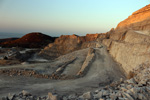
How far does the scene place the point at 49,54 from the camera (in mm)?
43250

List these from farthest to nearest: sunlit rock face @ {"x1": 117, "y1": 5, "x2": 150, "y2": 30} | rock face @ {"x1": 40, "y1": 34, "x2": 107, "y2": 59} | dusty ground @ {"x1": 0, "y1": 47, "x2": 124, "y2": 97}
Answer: rock face @ {"x1": 40, "y1": 34, "x2": 107, "y2": 59}, sunlit rock face @ {"x1": 117, "y1": 5, "x2": 150, "y2": 30}, dusty ground @ {"x1": 0, "y1": 47, "x2": 124, "y2": 97}

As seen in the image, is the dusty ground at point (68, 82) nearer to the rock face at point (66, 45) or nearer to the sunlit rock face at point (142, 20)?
the sunlit rock face at point (142, 20)

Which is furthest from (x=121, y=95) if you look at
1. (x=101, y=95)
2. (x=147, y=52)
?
(x=147, y=52)

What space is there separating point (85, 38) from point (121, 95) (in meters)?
46.2

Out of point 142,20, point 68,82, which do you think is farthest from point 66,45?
point 68,82

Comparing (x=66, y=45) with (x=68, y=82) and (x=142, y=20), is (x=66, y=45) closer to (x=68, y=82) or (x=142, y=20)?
(x=142, y=20)

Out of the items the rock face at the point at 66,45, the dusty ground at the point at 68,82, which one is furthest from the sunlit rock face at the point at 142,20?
the rock face at the point at 66,45

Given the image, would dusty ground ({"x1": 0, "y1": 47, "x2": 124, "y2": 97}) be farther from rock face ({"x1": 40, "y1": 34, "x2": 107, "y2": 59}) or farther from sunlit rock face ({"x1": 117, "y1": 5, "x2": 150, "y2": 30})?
rock face ({"x1": 40, "y1": 34, "x2": 107, "y2": 59})

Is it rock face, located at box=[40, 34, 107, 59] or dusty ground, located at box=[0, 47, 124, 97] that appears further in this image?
rock face, located at box=[40, 34, 107, 59]

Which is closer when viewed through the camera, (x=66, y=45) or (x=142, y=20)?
(x=142, y=20)

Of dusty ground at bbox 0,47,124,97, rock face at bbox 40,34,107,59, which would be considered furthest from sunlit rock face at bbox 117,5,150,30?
rock face at bbox 40,34,107,59

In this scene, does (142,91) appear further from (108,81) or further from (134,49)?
(134,49)

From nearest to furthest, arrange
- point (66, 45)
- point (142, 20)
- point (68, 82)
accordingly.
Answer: point (68, 82) < point (142, 20) < point (66, 45)

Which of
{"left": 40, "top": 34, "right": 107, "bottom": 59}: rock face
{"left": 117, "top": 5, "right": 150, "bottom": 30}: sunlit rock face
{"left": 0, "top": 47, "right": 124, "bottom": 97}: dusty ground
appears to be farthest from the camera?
{"left": 40, "top": 34, "right": 107, "bottom": 59}: rock face
